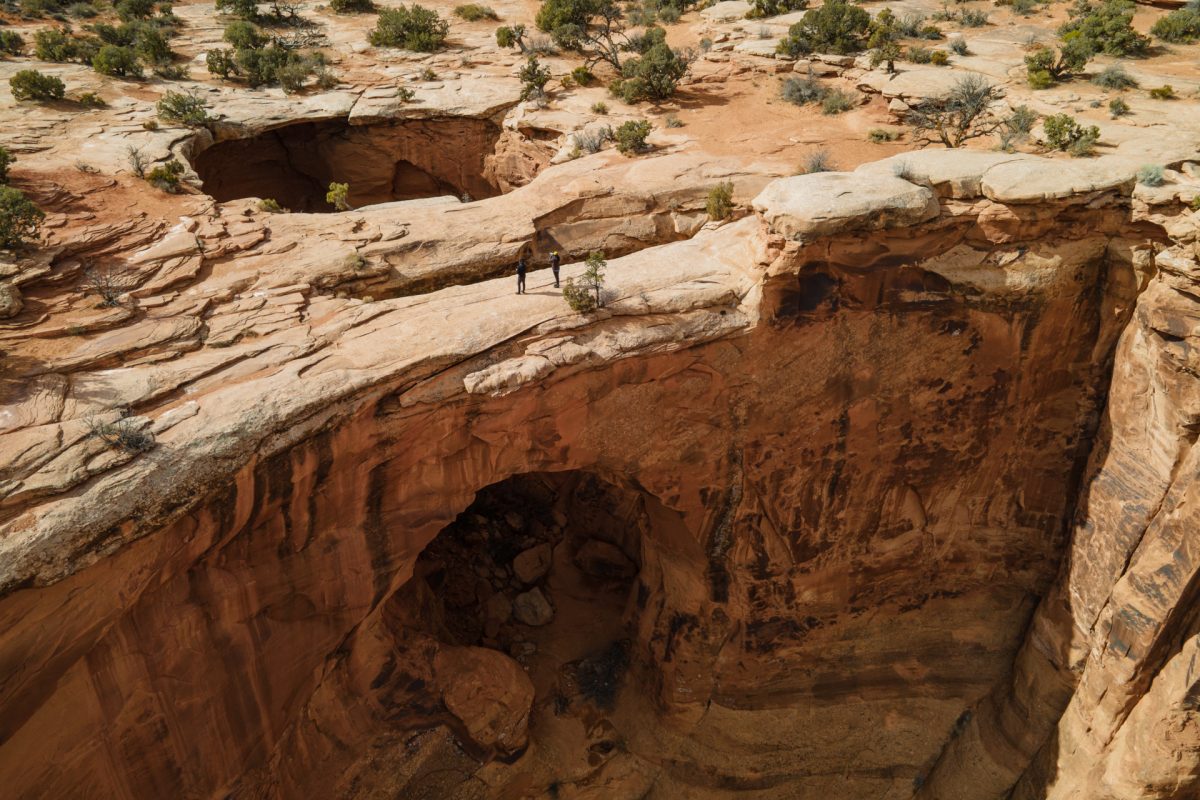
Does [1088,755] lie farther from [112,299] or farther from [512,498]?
[112,299]

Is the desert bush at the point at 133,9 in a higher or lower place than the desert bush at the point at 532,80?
higher

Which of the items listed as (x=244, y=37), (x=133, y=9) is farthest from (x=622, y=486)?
(x=133, y=9)

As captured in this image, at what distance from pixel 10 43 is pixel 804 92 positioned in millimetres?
23846

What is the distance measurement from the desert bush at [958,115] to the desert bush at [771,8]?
9.59 meters

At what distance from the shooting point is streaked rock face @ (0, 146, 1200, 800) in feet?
29.5

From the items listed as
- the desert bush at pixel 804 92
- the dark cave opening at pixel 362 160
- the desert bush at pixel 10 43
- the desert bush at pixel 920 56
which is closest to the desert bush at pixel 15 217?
the dark cave opening at pixel 362 160

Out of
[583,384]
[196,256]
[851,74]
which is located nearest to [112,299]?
[196,256]

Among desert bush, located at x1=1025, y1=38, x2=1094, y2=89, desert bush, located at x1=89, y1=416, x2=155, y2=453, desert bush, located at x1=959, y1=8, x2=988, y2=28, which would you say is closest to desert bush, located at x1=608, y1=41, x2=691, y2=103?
desert bush, located at x1=1025, y1=38, x2=1094, y2=89

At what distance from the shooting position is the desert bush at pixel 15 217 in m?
12.8

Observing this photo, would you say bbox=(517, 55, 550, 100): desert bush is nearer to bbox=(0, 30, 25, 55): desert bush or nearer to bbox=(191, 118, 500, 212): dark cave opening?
bbox=(191, 118, 500, 212): dark cave opening

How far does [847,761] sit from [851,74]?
17.9 m

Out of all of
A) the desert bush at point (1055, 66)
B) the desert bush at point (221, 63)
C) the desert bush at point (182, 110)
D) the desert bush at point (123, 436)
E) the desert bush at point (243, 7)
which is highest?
the desert bush at point (243, 7)

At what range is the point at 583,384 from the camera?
11.0 metres

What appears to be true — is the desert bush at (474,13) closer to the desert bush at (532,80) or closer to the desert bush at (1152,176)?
the desert bush at (532,80)
